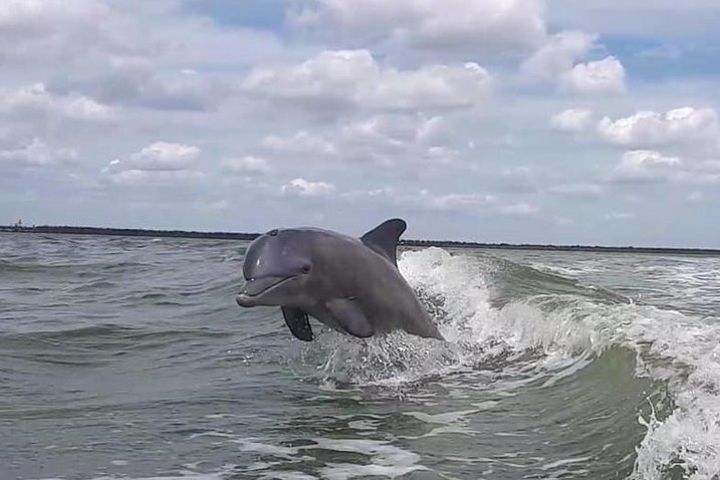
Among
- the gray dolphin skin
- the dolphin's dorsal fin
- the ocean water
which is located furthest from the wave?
the dolphin's dorsal fin

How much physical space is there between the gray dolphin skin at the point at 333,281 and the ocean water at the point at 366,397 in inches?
20.3

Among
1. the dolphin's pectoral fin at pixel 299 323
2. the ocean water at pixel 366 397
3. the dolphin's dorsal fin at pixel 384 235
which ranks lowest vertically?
the ocean water at pixel 366 397

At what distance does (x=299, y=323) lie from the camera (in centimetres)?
1005

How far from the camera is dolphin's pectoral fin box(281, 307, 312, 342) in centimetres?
1004

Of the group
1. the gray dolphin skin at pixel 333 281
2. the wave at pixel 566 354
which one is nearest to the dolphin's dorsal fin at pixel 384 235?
the gray dolphin skin at pixel 333 281

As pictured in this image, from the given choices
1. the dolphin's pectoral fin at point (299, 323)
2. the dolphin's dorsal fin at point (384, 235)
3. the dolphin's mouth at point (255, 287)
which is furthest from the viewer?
the dolphin's dorsal fin at point (384, 235)

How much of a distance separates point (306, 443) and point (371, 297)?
309cm

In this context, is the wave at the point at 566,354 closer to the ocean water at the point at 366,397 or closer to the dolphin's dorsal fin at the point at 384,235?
the ocean water at the point at 366,397

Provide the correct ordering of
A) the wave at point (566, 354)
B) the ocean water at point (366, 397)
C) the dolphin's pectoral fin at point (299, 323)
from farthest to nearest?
the dolphin's pectoral fin at point (299, 323) → the ocean water at point (366, 397) → the wave at point (566, 354)

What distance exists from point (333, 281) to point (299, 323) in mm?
536

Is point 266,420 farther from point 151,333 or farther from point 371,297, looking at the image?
point 151,333

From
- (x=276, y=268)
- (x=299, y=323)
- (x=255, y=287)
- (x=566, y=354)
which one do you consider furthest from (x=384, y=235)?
(x=566, y=354)

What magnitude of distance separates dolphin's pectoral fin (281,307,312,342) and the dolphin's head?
335 millimetres

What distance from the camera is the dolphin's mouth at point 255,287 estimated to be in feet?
30.2
